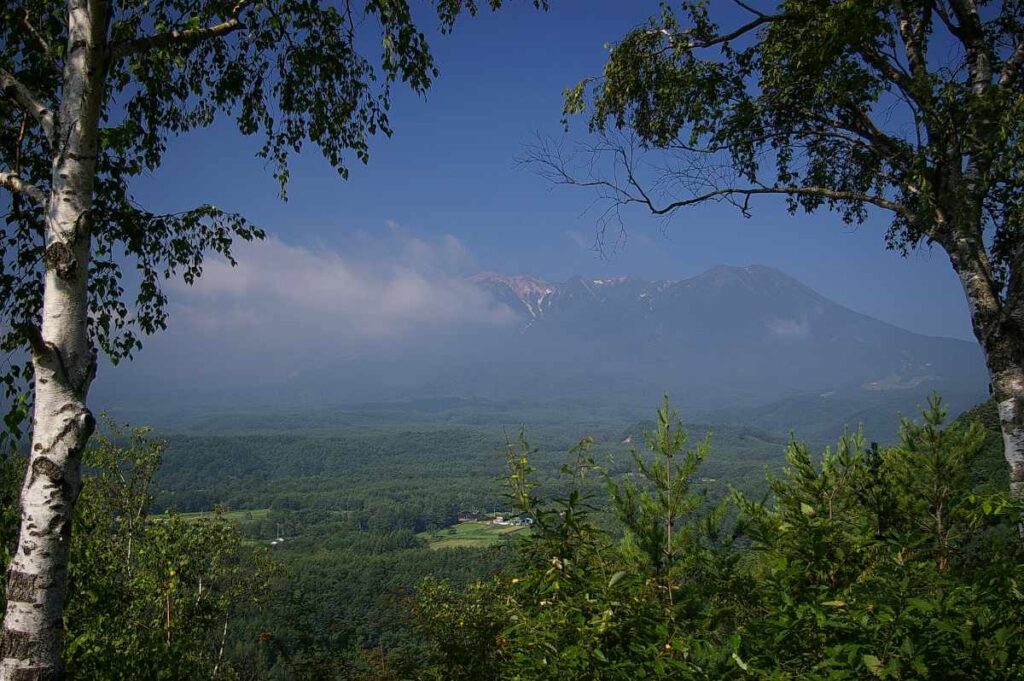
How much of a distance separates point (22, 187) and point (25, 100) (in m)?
0.51

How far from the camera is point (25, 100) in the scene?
11.1 ft

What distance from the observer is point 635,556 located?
4863mm

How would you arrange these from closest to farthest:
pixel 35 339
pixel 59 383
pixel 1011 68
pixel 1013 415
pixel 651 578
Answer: pixel 35 339 → pixel 59 383 → pixel 651 578 → pixel 1013 415 → pixel 1011 68

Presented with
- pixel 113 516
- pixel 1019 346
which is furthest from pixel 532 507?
pixel 113 516

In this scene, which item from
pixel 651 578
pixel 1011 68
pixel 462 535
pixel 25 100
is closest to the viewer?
pixel 25 100

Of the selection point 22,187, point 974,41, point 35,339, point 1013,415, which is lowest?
point 1013,415

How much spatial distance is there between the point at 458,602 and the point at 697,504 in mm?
5972

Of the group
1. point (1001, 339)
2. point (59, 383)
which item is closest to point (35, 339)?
point (59, 383)

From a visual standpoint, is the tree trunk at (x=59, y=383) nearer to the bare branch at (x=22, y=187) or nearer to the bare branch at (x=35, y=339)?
the bare branch at (x=35, y=339)

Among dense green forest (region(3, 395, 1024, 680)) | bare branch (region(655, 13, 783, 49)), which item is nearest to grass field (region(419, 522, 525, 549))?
dense green forest (region(3, 395, 1024, 680))

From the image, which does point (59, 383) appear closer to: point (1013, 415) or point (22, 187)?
point (22, 187)

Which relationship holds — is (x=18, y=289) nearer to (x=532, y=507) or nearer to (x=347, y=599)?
(x=532, y=507)

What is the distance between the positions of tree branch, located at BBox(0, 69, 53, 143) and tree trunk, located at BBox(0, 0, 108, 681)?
0.14m

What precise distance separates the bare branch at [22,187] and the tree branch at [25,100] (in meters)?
0.34
